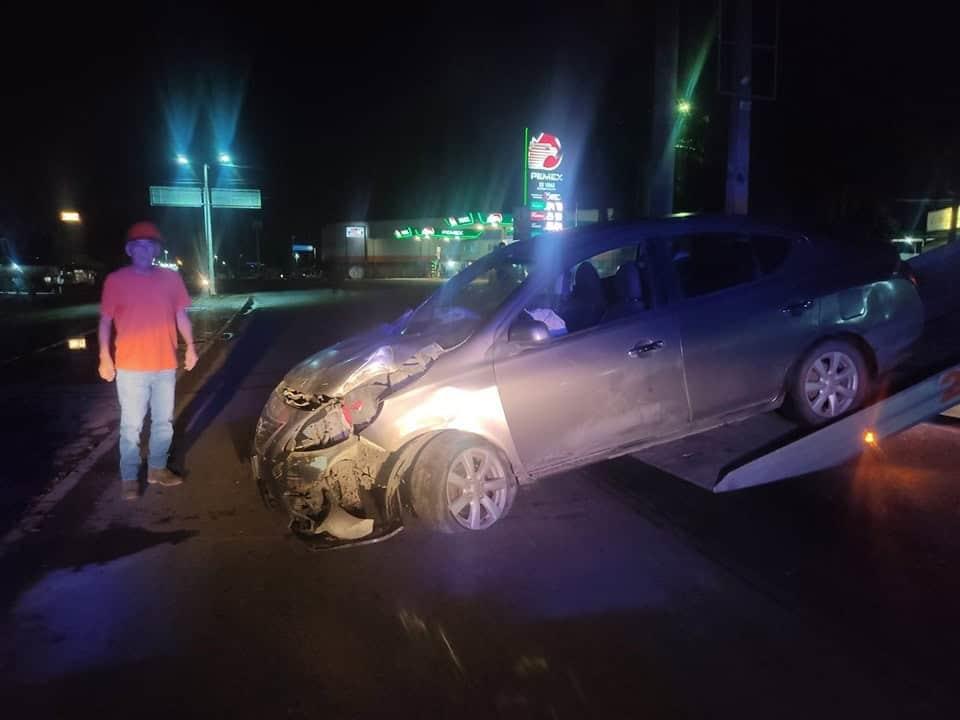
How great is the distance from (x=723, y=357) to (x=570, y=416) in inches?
46.0

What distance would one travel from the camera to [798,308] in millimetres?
5668

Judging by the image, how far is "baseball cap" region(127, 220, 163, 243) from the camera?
5.63m

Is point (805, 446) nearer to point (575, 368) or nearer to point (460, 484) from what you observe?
point (575, 368)

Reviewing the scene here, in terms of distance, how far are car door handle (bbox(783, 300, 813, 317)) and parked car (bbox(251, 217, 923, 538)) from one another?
12mm

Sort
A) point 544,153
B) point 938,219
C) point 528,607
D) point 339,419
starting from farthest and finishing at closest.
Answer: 1. point 938,219
2. point 544,153
3. point 339,419
4. point 528,607

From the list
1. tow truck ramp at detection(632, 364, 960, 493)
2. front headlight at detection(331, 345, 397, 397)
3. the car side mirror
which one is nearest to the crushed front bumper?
front headlight at detection(331, 345, 397, 397)

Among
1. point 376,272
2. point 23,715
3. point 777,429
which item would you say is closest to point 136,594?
point 23,715

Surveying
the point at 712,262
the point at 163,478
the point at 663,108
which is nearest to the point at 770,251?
the point at 712,262

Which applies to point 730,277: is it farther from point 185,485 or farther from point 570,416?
point 185,485

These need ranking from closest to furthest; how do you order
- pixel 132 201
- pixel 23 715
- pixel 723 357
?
pixel 23 715 < pixel 723 357 < pixel 132 201

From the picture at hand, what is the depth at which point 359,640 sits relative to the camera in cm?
377

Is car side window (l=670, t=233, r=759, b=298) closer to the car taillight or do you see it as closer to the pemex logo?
the car taillight

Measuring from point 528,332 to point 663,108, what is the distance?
7.93 metres

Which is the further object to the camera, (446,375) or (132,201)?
(132,201)
